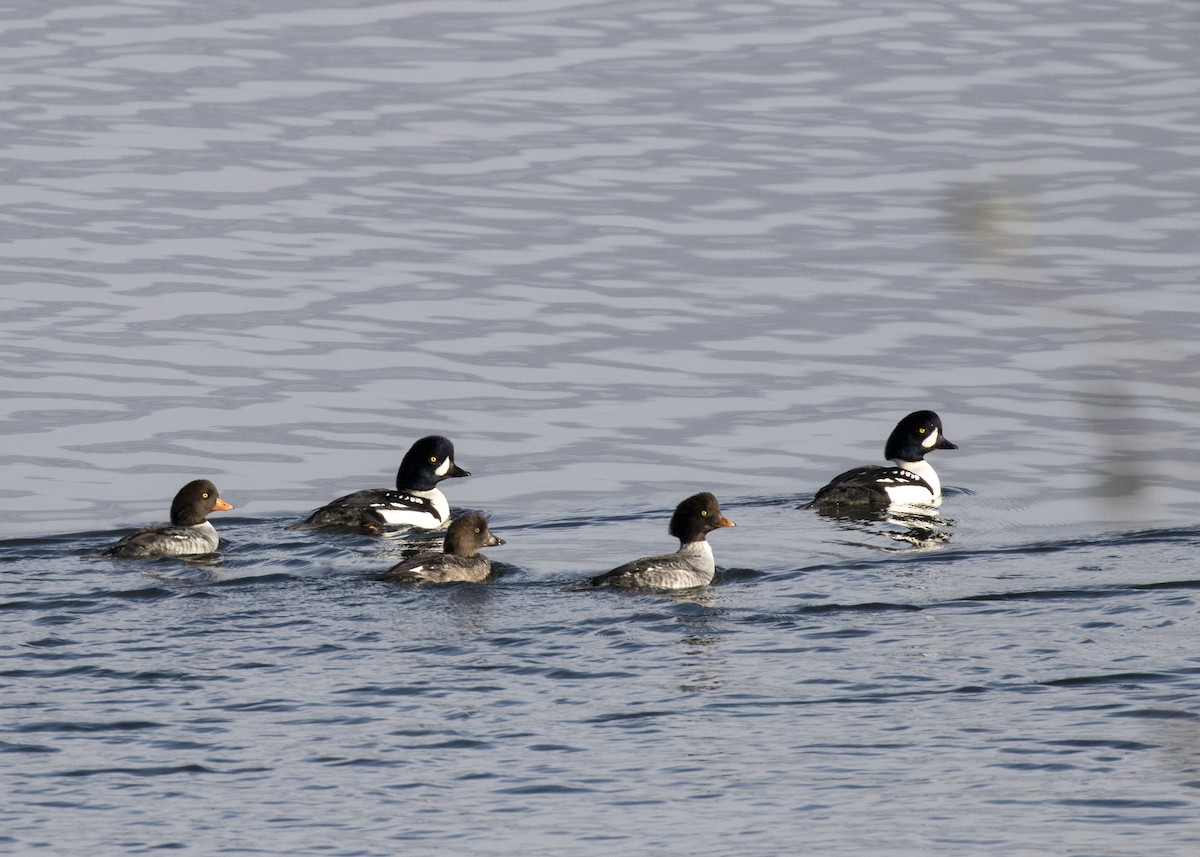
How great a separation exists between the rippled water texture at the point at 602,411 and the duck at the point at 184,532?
0.20 m

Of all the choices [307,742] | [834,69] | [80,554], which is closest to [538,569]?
[80,554]

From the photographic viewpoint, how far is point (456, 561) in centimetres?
1315

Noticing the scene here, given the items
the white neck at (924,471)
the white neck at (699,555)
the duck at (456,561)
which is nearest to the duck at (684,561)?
the white neck at (699,555)

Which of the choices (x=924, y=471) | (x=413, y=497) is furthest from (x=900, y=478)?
(x=413, y=497)

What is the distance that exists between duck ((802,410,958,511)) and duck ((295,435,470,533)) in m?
3.02

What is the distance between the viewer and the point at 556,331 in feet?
64.2

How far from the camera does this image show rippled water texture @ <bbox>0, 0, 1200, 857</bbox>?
8.54 meters

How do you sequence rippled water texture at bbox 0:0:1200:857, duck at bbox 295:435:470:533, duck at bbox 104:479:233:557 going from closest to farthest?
rippled water texture at bbox 0:0:1200:857
duck at bbox 104:479:233:557
duck at bbox 295:435:470:533

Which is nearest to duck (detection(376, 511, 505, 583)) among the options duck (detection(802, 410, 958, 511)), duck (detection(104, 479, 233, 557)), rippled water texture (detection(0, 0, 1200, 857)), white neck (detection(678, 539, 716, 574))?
rippled water texture (detection(0, 0, 1200, 857))

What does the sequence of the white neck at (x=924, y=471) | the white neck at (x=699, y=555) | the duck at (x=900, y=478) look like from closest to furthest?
the white neck at (x=699, y=555) → the duck at (x=900, y=478) → the white neck at (x=924, y=471)

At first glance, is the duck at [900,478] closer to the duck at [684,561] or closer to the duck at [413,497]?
the duck at [684,561]

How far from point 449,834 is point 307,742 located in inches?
58.2

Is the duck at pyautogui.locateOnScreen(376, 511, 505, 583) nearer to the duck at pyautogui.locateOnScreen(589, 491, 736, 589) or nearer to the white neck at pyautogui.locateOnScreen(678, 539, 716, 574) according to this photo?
the duck at pyautogui.locateOnScreen(589, 491, 736, 589)

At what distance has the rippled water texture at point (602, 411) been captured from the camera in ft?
28.0
